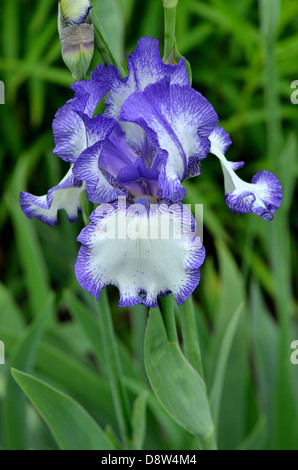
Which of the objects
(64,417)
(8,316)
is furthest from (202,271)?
(64,417)

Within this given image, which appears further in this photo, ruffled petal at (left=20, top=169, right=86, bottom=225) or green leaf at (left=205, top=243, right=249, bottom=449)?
green leaf at (left=205, top=243, right=249, bottom=449)

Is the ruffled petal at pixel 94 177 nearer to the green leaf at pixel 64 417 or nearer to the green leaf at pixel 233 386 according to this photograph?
the green leaf at pixel 64 417

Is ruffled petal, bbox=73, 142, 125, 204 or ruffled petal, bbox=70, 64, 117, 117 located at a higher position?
ruffled petal, bbox=70, 64, 117, 117

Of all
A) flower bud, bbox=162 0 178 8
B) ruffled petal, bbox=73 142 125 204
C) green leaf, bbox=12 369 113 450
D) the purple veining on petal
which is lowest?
green leaf, bbox=12 369 113 450

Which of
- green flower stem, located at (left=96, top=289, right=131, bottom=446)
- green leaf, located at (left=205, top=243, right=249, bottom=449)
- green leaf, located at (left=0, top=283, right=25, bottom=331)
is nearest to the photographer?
green flower stem, located at (left=96, top=289, right=131, bottom=446)

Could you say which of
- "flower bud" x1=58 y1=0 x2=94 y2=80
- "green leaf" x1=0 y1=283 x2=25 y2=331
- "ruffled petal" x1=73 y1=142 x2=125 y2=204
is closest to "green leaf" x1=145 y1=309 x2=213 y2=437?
"ruffled petal" x1=73 y1=142 x2=125 y2=204

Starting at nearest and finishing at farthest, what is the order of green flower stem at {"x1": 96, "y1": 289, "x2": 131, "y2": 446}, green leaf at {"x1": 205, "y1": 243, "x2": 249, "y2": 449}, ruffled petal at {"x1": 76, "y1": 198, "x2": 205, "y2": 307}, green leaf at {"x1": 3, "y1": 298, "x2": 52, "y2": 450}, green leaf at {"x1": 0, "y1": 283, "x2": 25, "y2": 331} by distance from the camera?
ruffled petal at {"x1": 76, "y1": 198, "x2": 205, "y2": 307}, green flower stem at {"x1": 96, "y1": 289, "x2": 131, "y2": 446}, green leaf at {"x1": 3, "y1": 298, "x2": 52, "y2": 450}, green leaf at {"x1": 205, "y1": 243, "x2": 249, "y2": 449}, green leaf at {"x1": 0, "y1": 283, "x2": 25, "y2": 331}

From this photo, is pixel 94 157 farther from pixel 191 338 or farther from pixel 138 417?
pixel 138 417

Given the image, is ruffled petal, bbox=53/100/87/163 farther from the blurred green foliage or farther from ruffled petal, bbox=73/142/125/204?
the blurred green foliage
